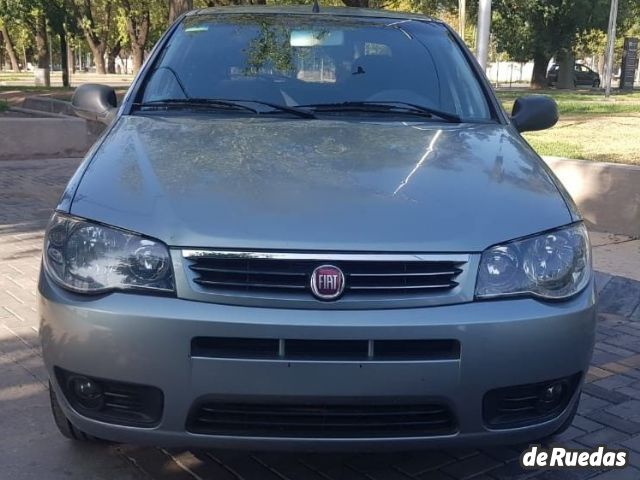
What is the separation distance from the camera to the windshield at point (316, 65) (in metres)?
3.60

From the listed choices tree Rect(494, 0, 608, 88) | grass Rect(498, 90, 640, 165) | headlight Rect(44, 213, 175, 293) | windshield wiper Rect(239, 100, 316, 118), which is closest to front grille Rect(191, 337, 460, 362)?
headlight Rect(44, 213, 175, 293)

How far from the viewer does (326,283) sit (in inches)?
89.2

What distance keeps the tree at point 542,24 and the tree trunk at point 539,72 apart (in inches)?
29.0

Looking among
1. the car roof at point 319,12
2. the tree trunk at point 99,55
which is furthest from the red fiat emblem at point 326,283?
the tree trunk at point 99,55

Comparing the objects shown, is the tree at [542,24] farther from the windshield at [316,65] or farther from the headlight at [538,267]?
the headlight at [538,267]

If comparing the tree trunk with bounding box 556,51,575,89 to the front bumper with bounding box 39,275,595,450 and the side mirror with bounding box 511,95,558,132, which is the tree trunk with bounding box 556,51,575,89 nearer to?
the side mirror with bounding box 511,95,558,132

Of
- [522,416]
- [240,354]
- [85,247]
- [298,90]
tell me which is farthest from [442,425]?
[298,90]

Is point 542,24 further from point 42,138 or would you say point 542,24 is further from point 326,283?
point 326,283

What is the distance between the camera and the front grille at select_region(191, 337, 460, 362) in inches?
87.5

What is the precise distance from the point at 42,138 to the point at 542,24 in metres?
28.3

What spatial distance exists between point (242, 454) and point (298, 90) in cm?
169

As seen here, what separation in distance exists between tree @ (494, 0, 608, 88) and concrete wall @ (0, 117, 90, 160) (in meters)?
25.1

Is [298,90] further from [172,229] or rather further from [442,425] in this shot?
[442,425]

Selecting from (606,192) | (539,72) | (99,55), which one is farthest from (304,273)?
(99,55)
